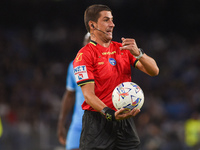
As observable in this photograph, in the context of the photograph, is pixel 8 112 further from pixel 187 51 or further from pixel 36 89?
pixel 187 51

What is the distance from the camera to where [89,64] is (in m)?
3.64

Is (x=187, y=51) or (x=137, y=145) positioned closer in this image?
(x=137, y=145)

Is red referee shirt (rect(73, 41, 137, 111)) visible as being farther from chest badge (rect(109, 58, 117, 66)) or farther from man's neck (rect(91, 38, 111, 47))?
man's neck (rect(91, 38, 111, 47))

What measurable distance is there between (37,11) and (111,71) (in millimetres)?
12511

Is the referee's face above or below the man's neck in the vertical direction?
above

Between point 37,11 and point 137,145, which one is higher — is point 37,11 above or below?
above

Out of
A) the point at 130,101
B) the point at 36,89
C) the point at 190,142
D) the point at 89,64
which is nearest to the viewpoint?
the point at 130,101

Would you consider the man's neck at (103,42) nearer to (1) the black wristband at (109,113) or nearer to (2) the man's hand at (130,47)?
(2) the man's hand at (130,47)

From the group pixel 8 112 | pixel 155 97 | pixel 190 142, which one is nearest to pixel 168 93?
pixel 155 97

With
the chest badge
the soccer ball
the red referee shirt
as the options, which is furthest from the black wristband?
the chest badge

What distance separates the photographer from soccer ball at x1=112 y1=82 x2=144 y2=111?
3.35 metres

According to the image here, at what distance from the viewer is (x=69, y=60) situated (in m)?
13.8

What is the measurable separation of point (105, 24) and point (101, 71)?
20.3 inches

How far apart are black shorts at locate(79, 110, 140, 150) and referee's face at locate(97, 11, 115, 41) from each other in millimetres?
824
